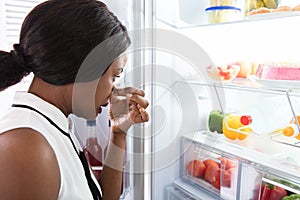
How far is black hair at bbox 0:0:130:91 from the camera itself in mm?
580

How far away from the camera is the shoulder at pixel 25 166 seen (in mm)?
505

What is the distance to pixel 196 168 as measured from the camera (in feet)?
4.43

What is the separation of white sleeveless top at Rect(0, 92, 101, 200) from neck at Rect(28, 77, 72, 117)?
0.01m

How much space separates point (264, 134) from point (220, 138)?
20 centimetres

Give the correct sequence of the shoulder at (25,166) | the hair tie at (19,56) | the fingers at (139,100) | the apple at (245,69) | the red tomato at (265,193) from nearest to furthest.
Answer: the shoulder at (25,166), the hair tie at (19,56), the fingers at (139,100), the red tomato at (265,193), the apple at (245,69)

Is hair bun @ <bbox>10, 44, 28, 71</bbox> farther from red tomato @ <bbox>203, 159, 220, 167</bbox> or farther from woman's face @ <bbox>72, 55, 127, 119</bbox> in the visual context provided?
red tomato @ <bbox>203, 159, 220, 167</bbox>

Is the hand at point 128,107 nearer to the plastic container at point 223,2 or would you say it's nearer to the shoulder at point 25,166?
the shoulder at point 25,166

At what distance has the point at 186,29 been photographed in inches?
52.2

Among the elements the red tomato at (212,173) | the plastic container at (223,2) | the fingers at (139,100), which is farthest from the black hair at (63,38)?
the red tomato at (212,173)

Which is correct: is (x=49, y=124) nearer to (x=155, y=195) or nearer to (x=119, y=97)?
(x=119, y=97)

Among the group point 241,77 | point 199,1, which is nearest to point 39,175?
point 241,77

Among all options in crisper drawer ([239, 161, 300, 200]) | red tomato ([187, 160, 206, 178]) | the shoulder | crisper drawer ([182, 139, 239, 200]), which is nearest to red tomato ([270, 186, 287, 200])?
crisper drawer ([239, 161, 300, 200])

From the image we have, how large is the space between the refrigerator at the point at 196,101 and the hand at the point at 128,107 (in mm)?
329

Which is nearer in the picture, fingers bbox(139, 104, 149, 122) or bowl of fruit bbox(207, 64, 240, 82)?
fingers bbox(139, 104, 149, 122)
